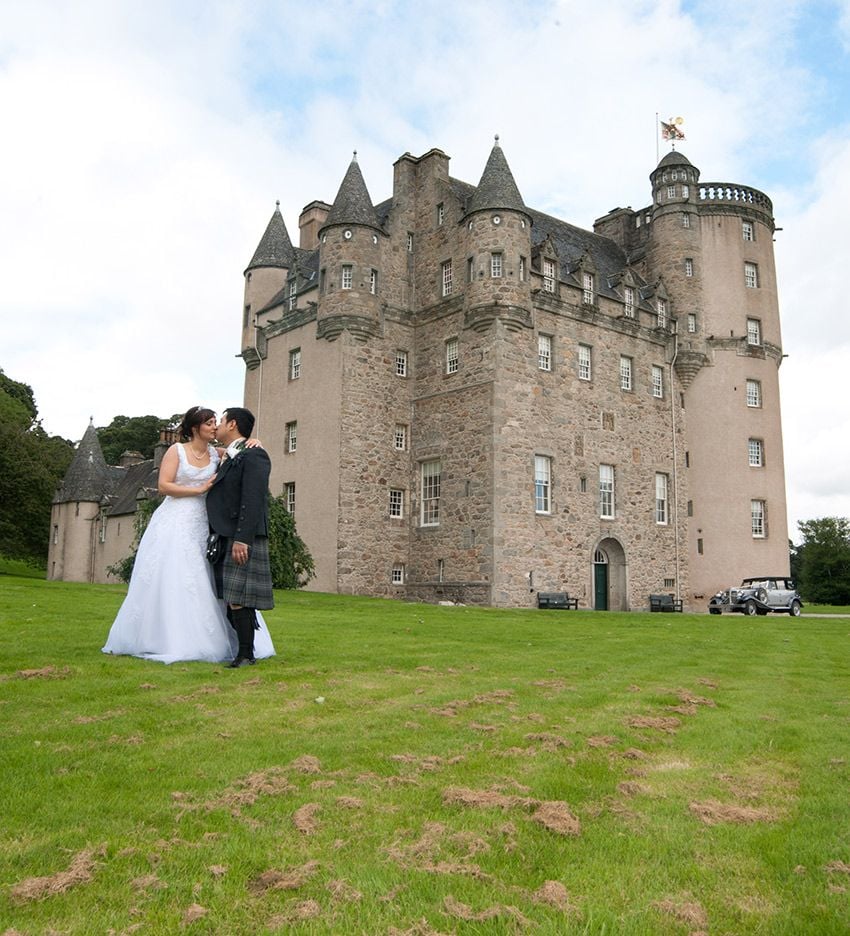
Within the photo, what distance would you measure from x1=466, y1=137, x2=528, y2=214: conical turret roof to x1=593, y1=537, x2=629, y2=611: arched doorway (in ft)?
46.8

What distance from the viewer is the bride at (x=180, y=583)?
28.9 ft

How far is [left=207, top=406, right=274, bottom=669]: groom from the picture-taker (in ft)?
28.5

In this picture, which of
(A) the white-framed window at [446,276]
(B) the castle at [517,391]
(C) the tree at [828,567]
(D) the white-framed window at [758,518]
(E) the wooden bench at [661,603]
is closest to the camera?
(B) the castle at [517,391]

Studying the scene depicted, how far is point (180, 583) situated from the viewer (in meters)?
8.85

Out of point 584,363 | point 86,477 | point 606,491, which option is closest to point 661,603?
point 606,491

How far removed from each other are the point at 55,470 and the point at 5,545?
5.78m

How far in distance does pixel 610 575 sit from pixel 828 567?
43.0 m

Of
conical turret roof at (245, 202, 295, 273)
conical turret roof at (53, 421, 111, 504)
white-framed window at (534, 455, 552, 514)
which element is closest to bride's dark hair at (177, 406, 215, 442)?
white-framed window at (534, 455, 552, 514)

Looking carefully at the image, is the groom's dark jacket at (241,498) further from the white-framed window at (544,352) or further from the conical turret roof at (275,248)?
the conical turret roof at (275,248)

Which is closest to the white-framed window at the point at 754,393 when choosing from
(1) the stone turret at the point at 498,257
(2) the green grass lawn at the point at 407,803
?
(1) the stone turret at the point at 498,257

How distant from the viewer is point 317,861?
3510 millimetres

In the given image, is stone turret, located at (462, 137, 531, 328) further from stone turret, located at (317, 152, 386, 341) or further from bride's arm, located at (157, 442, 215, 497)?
bride's arm, located at (157, 442, 215, 497)

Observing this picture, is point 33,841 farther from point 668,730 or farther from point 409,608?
point 409,608

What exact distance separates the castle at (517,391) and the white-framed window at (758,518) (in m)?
0.10
